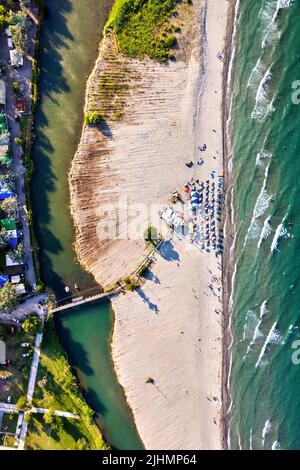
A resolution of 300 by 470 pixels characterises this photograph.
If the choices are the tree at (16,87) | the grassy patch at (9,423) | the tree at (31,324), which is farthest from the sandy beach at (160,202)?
the grassy patch at (9,423)

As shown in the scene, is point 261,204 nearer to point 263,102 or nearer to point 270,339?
point 263,102

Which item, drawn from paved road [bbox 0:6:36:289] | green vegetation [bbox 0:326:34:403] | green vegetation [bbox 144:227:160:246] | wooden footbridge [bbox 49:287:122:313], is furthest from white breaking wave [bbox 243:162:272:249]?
green vegetation [bbox 0:326:34:403]

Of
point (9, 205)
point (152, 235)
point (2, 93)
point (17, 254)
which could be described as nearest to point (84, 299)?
point (17, 254)

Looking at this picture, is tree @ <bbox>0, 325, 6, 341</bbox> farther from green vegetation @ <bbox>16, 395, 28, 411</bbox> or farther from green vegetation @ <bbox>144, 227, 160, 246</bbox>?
green vegetation @ <bbox>144, 227, 160, 246</bbox>

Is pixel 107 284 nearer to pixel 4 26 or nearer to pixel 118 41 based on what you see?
pixel 118 41

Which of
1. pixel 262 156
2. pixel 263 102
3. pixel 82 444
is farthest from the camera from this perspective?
pixel 262 156

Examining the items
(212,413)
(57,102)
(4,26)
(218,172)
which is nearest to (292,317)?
(212,413)

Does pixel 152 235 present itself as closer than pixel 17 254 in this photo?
No
